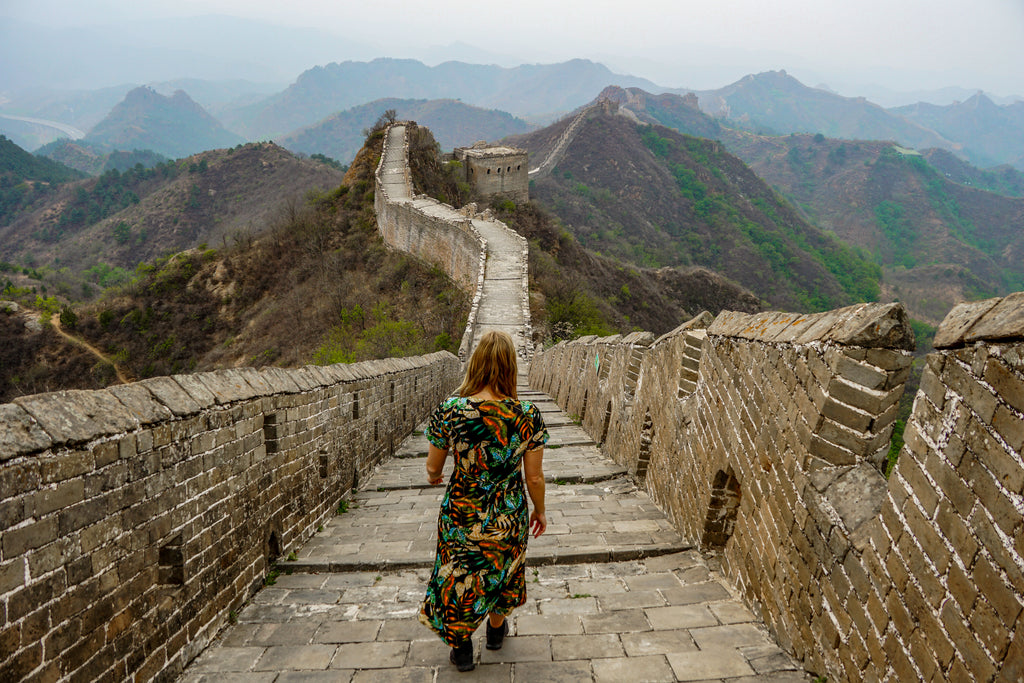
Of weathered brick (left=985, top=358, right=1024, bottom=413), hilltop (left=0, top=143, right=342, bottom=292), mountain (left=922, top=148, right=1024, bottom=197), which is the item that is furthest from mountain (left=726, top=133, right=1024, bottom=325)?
hilltop (left=0, top=143, right=342, bottom=292)

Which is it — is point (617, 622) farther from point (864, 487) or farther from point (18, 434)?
point (18, 434)

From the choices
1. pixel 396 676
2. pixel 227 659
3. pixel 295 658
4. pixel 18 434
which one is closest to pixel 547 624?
pixel 396 676

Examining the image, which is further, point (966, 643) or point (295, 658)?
point (295, 658)

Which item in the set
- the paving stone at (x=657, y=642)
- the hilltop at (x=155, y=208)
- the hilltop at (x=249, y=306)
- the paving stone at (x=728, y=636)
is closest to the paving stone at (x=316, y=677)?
the paving stone at (x=657, y=642)

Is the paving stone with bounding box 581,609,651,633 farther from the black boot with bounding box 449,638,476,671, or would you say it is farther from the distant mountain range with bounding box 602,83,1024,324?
the distant mountain range with bounding box 602,83,1024,324

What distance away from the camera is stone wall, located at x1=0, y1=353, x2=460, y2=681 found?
229cm

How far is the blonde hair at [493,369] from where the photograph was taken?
287 cm

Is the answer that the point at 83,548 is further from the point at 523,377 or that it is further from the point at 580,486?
the point at 523,377

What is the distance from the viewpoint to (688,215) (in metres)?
89.1

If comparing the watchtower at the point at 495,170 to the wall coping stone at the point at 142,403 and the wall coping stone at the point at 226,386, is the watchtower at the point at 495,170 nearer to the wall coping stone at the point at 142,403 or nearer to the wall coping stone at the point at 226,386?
the wall coping stone at the point at 226,386

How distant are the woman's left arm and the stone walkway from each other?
0.84 metres

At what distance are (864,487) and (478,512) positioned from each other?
1748 millimetres

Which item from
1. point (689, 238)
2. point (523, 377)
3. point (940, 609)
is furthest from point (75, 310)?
point (689, 238)

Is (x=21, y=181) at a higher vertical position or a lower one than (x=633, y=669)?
higher
